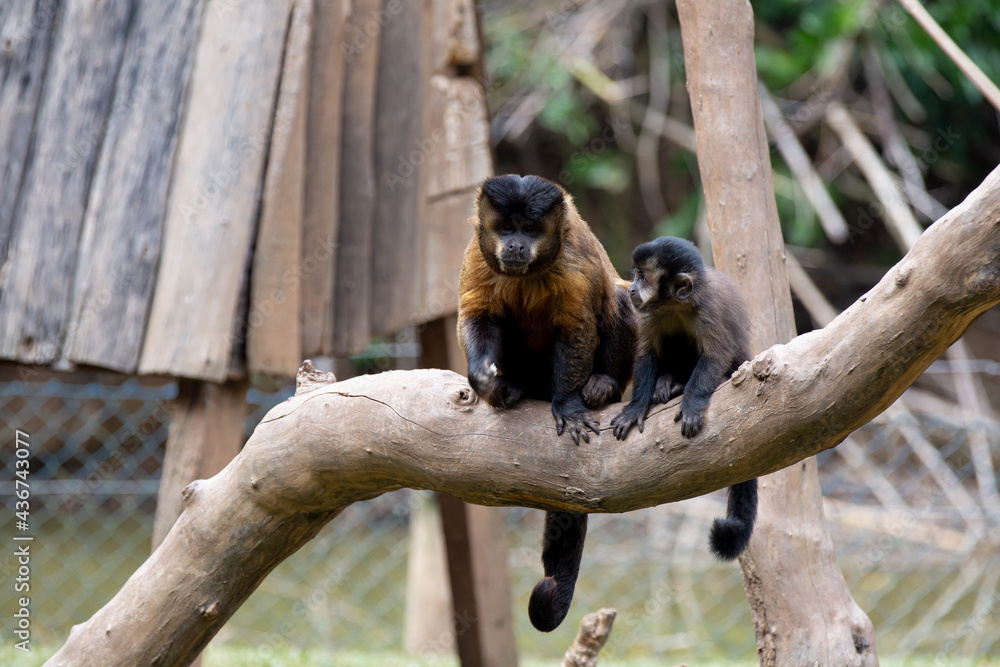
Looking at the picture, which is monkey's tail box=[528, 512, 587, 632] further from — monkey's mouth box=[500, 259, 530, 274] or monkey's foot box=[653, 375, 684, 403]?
monkey's mouth box=[500, 259, 530, 274]

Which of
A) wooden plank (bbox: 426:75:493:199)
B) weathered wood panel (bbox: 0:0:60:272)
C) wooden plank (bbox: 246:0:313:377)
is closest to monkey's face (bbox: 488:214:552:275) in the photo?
wooden plank (bbox: 246:0:313:377)

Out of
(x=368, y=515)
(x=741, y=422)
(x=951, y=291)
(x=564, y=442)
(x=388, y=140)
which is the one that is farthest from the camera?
(x=368, y=515)

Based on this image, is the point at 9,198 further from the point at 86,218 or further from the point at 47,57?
the point at 47,57

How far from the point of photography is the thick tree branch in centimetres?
204

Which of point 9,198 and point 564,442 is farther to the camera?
point 9,198

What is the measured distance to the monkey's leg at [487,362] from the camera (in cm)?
264

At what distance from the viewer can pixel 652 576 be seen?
8.16 meters

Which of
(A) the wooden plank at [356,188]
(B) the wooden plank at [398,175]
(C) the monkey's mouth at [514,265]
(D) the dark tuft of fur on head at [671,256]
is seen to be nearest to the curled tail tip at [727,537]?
(D) the dark tuft of fur on head at [671,256]

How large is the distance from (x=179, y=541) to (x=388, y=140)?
7.90 feet

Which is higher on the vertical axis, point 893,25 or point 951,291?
point 893,25

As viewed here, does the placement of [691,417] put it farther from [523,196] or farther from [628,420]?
[523,196]

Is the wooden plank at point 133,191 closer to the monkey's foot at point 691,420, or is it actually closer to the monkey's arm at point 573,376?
the monkey's arm at point 573,376

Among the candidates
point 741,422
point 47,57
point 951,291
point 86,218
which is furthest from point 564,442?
point 47,57

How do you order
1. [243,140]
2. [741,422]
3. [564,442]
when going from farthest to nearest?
[243,140]
[564,442]
[741,422]
